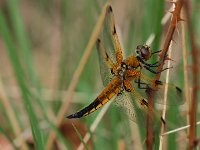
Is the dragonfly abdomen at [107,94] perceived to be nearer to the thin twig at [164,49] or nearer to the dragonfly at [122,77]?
the dragonfly at [122,77]

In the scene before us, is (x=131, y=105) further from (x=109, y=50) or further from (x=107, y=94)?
(x=109, y=50)

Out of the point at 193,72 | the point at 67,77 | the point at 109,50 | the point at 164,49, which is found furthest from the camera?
the point at 67,77

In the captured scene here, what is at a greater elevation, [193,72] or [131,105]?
[193,72]

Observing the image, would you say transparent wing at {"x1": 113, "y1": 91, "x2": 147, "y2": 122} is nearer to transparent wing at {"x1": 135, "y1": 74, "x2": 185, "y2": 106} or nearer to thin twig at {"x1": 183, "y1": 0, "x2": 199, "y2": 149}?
transparent wing at {"x1": 135, "y1": 74, "x2": 185, "y2": 106}

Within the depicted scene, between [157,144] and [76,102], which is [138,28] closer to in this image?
[76,102]

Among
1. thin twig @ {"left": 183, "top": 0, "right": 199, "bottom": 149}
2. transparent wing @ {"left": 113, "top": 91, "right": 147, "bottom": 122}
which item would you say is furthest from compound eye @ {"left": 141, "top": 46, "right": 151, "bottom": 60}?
thin twig @ {"left": 183, "top": 0, "right": 199, "bottom": 149}

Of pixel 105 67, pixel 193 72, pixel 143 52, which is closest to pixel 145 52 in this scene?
pixel 143 52

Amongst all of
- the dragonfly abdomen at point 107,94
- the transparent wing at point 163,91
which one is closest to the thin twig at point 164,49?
the transparent wing at point 163,91
